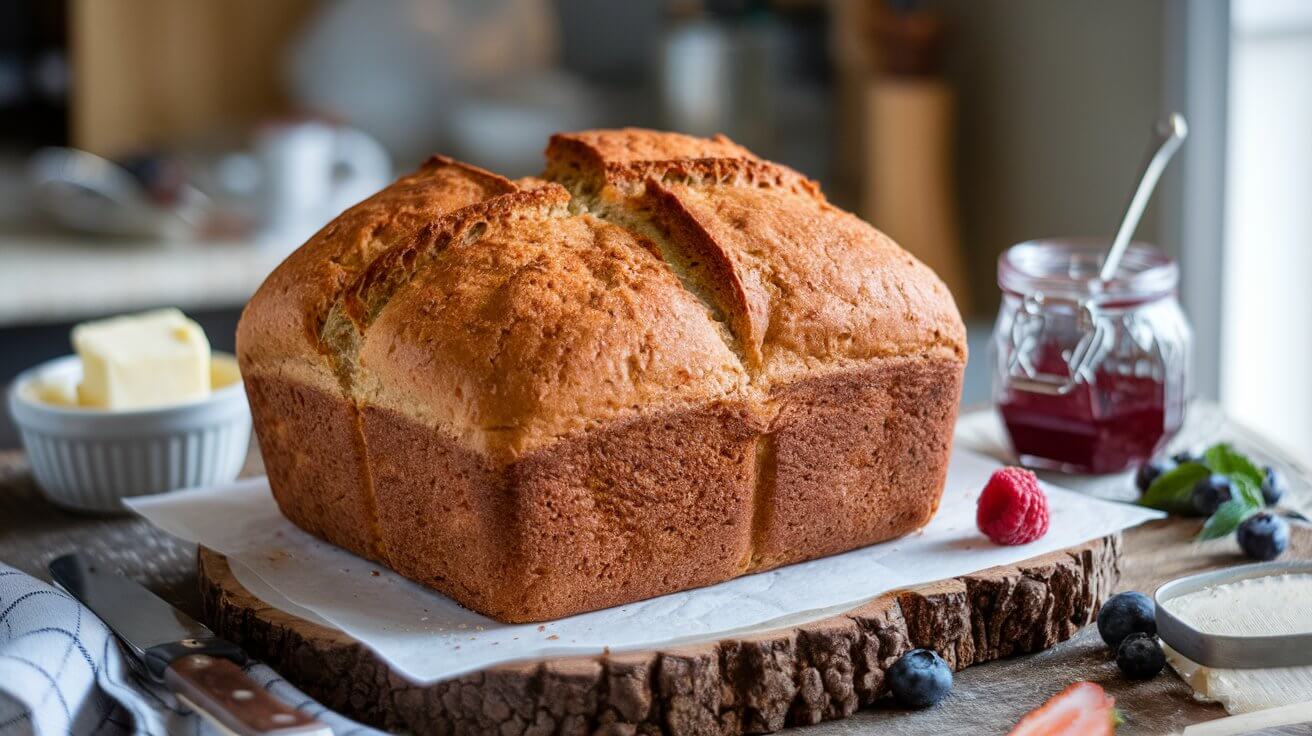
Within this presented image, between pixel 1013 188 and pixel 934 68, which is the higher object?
pixel 934 68

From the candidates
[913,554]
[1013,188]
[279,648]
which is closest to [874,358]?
[913,554]

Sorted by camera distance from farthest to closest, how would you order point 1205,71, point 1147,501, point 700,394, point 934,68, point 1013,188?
point 934,68 → point 1013,188 → point 1205,71 → point 1147,501 → point 700,394

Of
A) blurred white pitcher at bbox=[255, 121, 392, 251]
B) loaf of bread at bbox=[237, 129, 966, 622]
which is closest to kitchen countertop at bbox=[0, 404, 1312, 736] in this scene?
loaf of bread at bbox=[237, 129, 966, 622]

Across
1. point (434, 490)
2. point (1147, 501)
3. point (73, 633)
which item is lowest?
point (1147, 501)

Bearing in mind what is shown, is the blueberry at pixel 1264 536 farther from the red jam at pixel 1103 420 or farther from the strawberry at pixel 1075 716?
the strawberry at pixel 1075 716

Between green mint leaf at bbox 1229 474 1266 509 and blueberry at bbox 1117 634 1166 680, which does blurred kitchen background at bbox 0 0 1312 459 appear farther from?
blueberry at bbox 1117 634 1166 680

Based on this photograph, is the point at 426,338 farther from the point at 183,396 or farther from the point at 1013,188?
the point at 1013,188
